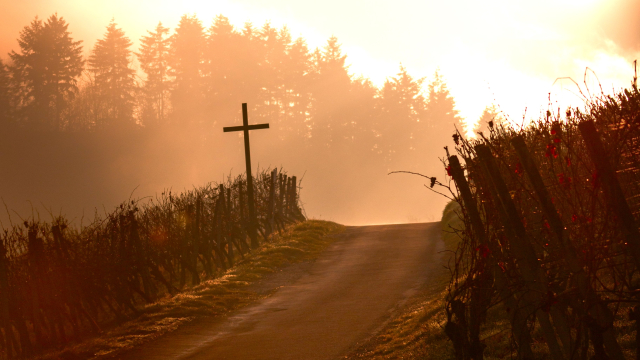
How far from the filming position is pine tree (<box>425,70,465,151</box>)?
86.7 m

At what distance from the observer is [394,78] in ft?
271

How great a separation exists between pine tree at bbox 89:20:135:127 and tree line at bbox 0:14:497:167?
0.37 ft

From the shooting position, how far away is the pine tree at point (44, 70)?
2660 inches

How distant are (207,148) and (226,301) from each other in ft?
193

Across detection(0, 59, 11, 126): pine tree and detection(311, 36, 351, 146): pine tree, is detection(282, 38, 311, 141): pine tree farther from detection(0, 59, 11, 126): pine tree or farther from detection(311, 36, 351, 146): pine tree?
detection(0, 59, 11, 126): pine tree

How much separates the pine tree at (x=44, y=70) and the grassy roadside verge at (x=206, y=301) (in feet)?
173

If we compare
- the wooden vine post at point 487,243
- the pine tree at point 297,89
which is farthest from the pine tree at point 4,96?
the wooden vine post at point 487,243

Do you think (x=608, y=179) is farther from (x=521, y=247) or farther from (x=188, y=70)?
(x=188, y=70)

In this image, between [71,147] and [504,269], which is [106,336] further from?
[71,147]

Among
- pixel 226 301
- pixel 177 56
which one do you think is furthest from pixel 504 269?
pixel 177 56

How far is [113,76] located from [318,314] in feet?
219

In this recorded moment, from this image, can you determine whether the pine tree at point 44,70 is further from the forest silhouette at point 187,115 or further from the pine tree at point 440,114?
the pine tree at point 440,114

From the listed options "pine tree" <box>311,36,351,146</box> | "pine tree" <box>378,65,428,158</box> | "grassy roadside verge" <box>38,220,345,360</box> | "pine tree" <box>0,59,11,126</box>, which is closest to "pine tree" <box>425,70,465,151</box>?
"pine tree" <box>378,65,428,158</box>

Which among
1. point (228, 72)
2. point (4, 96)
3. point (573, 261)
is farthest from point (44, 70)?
point (573, 261)
